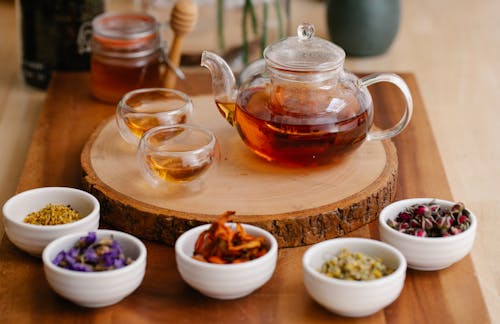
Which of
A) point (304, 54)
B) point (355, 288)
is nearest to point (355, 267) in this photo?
point (355, 288)

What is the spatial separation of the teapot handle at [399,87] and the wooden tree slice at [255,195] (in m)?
0.04

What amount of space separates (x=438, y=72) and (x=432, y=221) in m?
1.11

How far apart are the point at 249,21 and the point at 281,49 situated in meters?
0.78

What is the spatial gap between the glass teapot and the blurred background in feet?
1.00

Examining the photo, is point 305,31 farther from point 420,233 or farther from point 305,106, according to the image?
point 420,233

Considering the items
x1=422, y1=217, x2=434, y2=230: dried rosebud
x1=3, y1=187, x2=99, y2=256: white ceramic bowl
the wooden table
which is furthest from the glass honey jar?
x1=422, y1=217, x2=434, y2=230: dried rosebud

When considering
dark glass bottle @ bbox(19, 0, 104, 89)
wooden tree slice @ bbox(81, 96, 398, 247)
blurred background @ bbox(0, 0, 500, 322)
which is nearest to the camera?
wooden tree slice @ bbox(81, 96, 398, 247)

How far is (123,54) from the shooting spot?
1.98 metres

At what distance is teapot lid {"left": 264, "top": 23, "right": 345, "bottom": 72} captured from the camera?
151 centimetres

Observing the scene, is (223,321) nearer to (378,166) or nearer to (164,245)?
(164,245)

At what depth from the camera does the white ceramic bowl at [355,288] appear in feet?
4.00

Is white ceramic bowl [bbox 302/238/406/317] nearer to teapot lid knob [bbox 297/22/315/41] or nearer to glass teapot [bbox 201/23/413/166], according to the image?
glass teapot [bbox 201/23/413/166]

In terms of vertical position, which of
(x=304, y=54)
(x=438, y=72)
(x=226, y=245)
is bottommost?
(x=438, y=72)

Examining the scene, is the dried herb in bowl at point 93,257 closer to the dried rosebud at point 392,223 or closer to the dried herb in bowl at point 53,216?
the dried herb in bowl at point 53,216
